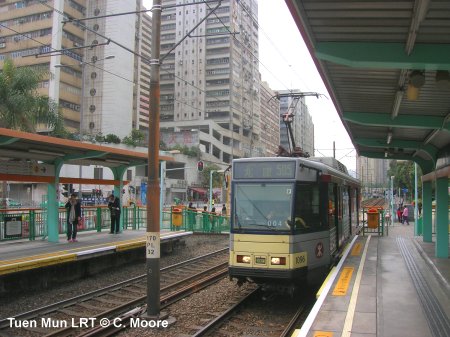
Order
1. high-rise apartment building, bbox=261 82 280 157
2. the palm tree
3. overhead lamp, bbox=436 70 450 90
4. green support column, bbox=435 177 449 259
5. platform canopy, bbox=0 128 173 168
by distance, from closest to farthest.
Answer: overhead lamp, bbox=436 70 450 90 → platform canopy, bbox=0 128 173 168 → green support column, bbox=435 177 449 259 → the palm tree → high-rise apartment building, bbox=261 82 280 157

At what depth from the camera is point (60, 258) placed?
11.3 metres

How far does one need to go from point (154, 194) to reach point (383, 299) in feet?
14.7

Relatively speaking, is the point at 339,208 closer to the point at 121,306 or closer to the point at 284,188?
the point at 284,188

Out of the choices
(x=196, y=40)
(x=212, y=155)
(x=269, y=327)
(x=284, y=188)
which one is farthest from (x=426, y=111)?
(x=196, y=40)

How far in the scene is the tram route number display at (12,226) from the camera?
1448 cm

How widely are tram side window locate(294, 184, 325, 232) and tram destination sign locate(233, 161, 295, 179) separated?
0.38 meters

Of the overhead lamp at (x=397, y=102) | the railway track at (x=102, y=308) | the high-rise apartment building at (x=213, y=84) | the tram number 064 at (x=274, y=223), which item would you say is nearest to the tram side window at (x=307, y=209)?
the tram number 064 at (x=274, y=223)

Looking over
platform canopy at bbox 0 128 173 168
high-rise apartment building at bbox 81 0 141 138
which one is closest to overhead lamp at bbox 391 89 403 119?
platform canopy at bbox 0 128 173 168

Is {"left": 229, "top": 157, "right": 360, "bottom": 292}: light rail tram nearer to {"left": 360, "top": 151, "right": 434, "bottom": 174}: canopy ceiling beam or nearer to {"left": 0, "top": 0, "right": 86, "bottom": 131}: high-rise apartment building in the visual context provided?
{"left": 360, "top": 151, "right": 434, "bottom": 174}: canopy ceiling beam

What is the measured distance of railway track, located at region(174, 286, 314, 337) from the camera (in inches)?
313

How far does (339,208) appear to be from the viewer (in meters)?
12.4

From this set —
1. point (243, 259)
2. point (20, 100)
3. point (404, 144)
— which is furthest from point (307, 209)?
point (20, 100)

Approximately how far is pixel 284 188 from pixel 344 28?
413 centimetres

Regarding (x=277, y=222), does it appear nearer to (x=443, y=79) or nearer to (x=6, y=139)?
(x=443, y=79)
